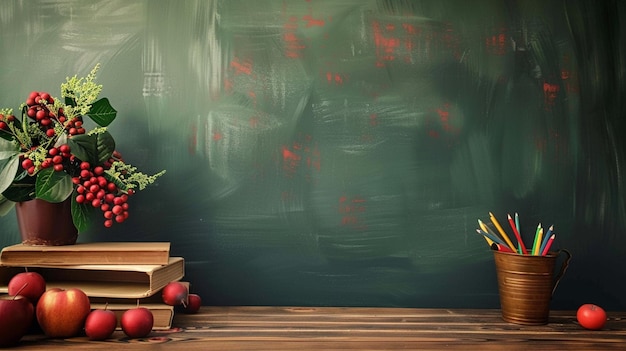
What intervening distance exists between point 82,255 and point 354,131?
0.63 metres

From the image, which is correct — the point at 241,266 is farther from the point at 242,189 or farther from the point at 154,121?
the point at 154,121

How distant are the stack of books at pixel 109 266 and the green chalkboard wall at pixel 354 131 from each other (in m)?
0.21

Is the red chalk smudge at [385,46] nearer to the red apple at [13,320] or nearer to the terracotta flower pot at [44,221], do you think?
the terracotta flower pot at [44,221]

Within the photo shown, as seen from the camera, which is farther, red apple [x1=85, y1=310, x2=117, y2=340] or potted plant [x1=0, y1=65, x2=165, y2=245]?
potted plant [x1=0, y1=65, x2=165, y2=245]

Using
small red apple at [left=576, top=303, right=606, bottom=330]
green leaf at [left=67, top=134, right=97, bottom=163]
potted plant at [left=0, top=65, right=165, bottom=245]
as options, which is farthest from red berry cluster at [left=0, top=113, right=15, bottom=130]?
small red apple at [left=576, top=303, right=606, bottom=330]

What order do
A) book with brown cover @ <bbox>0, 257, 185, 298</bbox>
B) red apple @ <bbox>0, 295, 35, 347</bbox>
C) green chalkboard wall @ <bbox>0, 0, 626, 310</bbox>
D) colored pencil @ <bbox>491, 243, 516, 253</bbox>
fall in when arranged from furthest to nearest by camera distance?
1. green chalkboard wall @ <bbox>0, 0, 626, 310</bbox>
2. colored pencil @ <bbox>491, 243, 516, 253</bbox>
3. book with brown cover @ <bbox>0, 257, 185, 298</bbox>
4. red apple @ <bbox>0, 295, 35, 347</bbox>

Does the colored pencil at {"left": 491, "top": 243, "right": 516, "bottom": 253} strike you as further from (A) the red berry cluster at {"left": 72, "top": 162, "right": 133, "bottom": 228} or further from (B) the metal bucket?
(A) the red berry cluster at {"left": 72, "top": 162, "right": 133, "bottom": 228}

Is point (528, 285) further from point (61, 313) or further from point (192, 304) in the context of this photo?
point (61, 313)

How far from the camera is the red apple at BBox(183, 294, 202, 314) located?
1205 millimetres

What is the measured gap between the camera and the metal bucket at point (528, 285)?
114 cm

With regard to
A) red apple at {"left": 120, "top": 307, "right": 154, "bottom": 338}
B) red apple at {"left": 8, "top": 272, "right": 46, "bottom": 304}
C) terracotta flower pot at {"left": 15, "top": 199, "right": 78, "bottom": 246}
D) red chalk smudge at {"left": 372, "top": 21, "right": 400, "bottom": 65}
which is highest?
red chalk smudge at {"left": 372, "top": 21, "right": 400, "bottom": 65}

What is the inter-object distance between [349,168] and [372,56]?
26 cm

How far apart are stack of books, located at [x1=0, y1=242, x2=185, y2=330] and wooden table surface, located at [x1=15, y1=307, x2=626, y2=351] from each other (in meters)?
0.06

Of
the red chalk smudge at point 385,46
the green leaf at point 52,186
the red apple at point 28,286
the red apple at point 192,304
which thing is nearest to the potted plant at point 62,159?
the green leaf at point 52,186
